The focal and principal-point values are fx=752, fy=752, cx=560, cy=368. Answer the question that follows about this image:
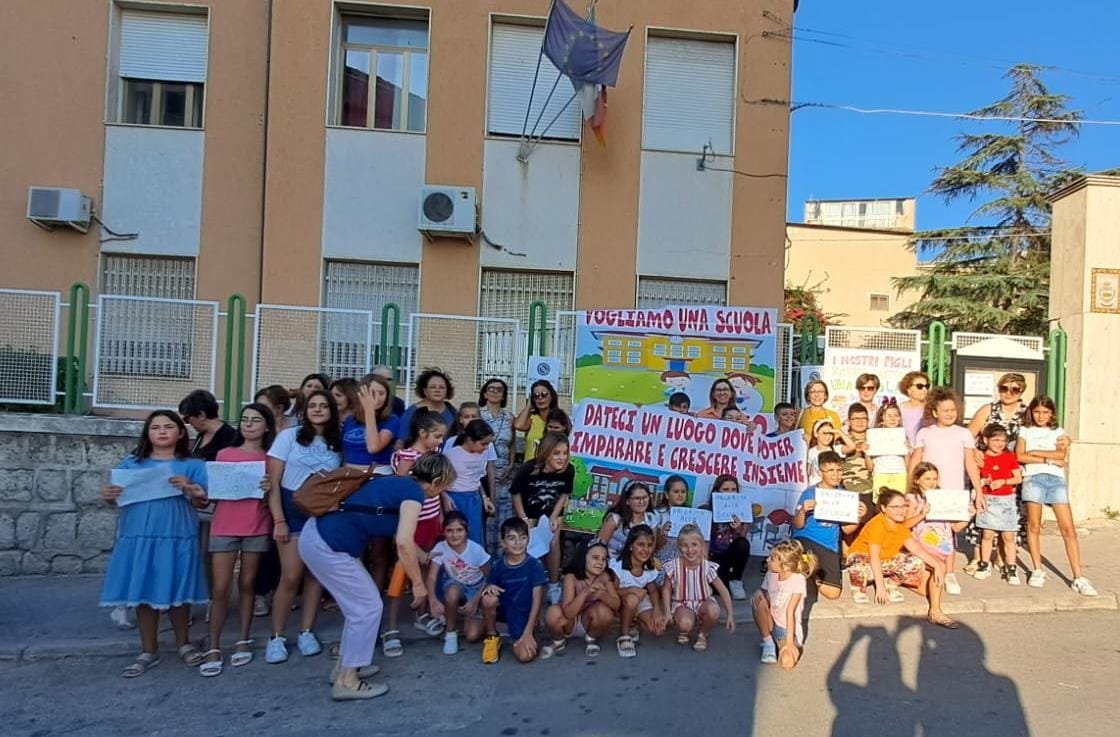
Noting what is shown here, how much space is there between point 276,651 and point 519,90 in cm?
867

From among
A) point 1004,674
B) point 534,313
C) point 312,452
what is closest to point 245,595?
point 312,452

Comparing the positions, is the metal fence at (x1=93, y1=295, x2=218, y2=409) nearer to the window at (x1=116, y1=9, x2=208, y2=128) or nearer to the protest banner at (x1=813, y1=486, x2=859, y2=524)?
the window at (x1=116, y1=9, x2=208, y2=128)

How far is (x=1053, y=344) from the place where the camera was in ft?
30.0

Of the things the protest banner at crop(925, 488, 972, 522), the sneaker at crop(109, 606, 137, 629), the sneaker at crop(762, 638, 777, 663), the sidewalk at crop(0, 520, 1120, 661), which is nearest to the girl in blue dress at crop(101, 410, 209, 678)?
the sidewalk at crop(0, 520, 1120, 661)

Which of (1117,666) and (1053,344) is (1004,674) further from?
(1053,344)

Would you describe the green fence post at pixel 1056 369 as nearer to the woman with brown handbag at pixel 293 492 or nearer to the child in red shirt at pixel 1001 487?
the child in red shirt at pixel 1001 487

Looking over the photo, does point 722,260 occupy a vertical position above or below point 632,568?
above

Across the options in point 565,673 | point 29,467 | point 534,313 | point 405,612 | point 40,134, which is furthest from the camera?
point 40,134

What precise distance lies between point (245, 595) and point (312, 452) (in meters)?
1.07

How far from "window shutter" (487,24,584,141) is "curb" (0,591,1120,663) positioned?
7702mm

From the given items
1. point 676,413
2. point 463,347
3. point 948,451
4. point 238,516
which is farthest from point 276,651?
point 948,451

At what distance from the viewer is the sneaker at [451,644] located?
16.8 feet

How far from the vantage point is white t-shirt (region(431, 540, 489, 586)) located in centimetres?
525

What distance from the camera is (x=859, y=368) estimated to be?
797 cm
